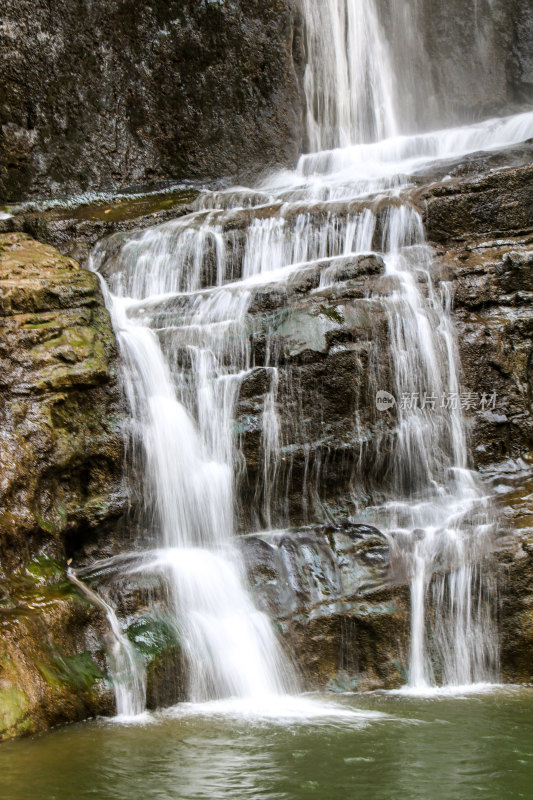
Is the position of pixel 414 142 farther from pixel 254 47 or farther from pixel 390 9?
pixel 390 9

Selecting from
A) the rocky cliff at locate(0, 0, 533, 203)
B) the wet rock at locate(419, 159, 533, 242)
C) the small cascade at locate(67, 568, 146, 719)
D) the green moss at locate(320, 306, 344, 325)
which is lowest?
the small cascade at locate(67, 568, 146, 719)

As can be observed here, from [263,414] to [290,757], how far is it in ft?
11.0

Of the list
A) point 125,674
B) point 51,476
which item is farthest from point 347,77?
point 125,674

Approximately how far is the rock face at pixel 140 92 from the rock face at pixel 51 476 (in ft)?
17.1

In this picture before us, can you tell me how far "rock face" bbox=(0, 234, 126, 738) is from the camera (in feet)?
15.2

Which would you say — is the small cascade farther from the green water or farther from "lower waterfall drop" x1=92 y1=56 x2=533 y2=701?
"lower waterfall drop" x1=92 y1=56 x2=533 y2=701

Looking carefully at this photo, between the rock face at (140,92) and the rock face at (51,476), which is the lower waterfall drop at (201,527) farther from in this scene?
the rock face at (140,92)

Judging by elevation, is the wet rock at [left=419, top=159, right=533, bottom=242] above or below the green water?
above

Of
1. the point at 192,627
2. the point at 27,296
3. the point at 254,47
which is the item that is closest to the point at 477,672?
the point at 192,627

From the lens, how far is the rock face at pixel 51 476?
4633 millimetres

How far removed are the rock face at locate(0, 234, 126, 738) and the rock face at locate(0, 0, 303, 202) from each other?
5.21m

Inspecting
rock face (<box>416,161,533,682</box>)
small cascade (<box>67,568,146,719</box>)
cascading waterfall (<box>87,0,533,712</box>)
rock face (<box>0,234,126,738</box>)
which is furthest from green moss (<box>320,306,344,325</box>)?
small cascade (<box>67,568,146,719</box>)

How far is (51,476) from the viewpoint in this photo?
604 centimetres

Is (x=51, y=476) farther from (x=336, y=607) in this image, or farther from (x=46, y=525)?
(x=336, y=607)
